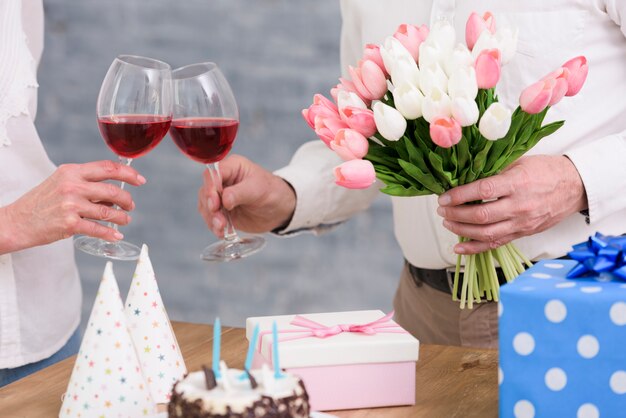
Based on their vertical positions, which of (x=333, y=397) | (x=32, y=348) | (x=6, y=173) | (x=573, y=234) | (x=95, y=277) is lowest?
(x=95, y=277)

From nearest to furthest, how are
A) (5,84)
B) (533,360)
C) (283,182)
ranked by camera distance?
(533,360) < (5,84) < (283,182)

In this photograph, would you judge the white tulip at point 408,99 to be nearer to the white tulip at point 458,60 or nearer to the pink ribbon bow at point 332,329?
the white tulip at point 458,60

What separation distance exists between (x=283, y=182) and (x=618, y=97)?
2.19 feet

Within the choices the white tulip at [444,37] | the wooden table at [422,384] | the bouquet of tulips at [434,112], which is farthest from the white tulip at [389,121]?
the wooden table at [422,384]

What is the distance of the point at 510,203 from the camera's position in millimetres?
1239

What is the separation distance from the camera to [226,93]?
58.1 inches

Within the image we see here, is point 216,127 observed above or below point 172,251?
above

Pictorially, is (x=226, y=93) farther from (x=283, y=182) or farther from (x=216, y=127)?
(x=283, y=182)

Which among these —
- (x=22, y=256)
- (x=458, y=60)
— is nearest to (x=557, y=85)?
(x=458, y=60)

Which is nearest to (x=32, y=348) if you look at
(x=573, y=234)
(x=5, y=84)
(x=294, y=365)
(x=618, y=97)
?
(x=5, y=84)

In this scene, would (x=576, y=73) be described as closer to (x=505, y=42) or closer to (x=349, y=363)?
(x=505, y=42)

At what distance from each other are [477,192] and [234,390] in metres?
0.51

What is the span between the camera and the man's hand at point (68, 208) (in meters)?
1.36

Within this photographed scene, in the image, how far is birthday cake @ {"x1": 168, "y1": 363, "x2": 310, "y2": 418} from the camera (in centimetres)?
78
